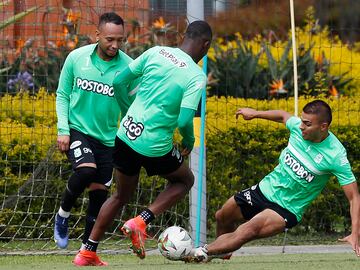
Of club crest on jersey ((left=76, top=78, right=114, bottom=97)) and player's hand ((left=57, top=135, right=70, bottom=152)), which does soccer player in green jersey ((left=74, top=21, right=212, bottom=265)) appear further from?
player's hand ((left=57, top=135, right=70, bottom=152))

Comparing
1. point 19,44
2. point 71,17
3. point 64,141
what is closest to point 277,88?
point 19,44

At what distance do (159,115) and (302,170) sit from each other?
52.9 inches

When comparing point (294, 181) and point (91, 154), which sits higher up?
point (91, 154)

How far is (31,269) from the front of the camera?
30.1 ft

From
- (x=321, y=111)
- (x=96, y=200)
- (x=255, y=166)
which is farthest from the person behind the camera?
(x=255, y=166)

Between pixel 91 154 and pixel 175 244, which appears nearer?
Answer: pixel 175 244

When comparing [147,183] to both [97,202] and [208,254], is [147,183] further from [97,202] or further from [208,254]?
[208,254]

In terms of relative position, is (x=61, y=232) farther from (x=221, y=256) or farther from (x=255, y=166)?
(x=255, y=166)

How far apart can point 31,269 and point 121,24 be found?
2.26 meters

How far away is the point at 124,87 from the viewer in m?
9.47

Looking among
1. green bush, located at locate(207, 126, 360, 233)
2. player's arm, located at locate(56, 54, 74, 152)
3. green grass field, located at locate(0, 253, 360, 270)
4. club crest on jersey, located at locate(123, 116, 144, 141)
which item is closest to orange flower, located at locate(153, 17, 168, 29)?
green bush, located at locate(207, 126, 360, 233)

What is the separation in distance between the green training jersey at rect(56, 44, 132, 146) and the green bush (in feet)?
10.0

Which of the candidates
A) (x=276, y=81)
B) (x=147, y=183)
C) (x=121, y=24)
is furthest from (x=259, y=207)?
(x=276, y=81)

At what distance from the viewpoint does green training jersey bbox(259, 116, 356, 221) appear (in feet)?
31.0
